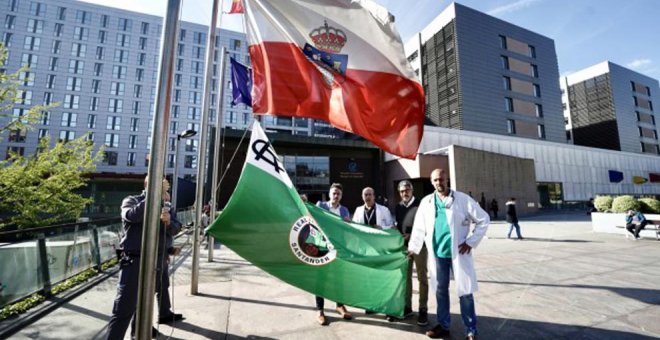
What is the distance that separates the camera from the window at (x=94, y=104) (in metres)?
55.1

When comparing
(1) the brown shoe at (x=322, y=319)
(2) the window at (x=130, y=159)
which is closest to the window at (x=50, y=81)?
(2) the window at (x=130, y=159)

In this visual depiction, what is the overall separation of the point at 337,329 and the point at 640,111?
82.4 m

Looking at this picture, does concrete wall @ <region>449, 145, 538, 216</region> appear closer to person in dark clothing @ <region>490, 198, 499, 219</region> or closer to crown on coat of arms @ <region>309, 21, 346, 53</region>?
person in dark clothing @ <region>490, 198, 499, 219</region>

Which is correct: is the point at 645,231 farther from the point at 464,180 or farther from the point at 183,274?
the point at 183,274

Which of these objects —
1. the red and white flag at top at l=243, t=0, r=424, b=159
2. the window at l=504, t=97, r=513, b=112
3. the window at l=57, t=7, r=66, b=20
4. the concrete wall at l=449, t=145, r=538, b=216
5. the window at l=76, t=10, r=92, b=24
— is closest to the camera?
the red and white flag at top at l=243, t=0, r=424, b=159

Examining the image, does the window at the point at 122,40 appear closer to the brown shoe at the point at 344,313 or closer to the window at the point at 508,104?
the window at the point at 508,104

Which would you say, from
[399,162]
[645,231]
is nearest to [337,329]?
[645,231]

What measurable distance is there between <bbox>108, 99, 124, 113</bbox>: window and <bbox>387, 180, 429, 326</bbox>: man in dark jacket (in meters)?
67.1

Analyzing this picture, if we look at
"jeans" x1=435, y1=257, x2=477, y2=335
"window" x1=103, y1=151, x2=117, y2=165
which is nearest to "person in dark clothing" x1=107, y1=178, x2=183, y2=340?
"jeans" x1=435, y1=257, x2=477, y2=335

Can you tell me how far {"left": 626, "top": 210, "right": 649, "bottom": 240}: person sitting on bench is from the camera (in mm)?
12402

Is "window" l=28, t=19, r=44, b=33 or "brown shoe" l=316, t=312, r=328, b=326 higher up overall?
"window" l=28, t=19, r=44, b=33

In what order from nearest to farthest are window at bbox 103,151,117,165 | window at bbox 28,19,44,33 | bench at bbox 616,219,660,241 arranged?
1. bench at bbox 616,219,660,241
2. window at bbox 28,19,44,33
3. window at bbox 103,151,117,165

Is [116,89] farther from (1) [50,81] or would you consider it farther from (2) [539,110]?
(2) [539,110]

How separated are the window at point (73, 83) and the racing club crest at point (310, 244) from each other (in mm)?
70804
